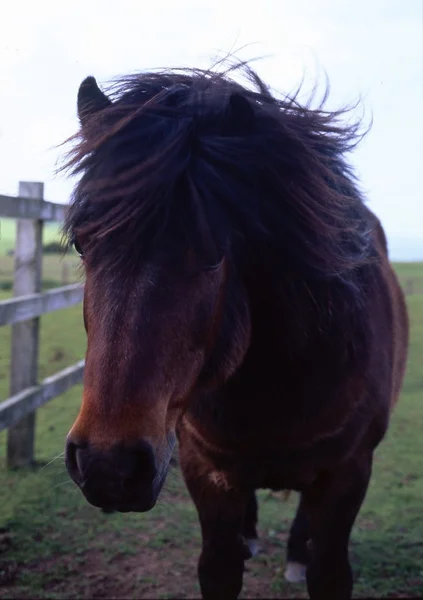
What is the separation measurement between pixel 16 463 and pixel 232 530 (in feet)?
7.98

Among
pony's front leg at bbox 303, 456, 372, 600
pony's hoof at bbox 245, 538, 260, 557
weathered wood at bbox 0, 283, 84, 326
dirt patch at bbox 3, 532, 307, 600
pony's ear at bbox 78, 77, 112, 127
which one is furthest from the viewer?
weathered wood at bbox 0, 283, 84, 326

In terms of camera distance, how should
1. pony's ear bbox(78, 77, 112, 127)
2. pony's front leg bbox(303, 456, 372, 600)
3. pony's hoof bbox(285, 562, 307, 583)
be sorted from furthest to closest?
1. pony's hoof bbox(285, 562, 307, 583)
2. pony's front leg bbox(303, 456, 372, 600)
3. pony's ear bbox(78, 77, 112, 127)

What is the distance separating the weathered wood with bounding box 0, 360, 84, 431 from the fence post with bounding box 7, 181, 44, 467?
9 cm

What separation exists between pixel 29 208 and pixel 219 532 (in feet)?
8.12

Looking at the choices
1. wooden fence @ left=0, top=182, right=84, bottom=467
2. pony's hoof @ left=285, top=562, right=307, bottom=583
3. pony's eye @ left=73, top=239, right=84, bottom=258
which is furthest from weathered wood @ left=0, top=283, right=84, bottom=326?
pony's eye @ left=73, top=239, right=84, bottom=258

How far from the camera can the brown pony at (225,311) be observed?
4.55 feet

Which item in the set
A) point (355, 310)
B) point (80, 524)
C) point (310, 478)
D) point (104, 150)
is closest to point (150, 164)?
point (104, 150)

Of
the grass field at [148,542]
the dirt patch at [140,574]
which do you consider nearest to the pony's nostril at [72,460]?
the grass field at [148,542]

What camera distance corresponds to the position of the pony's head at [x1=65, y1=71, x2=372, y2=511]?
1351 mm

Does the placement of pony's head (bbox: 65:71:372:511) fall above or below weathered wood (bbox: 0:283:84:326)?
above

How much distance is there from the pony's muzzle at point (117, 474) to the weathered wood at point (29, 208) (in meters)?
2.54

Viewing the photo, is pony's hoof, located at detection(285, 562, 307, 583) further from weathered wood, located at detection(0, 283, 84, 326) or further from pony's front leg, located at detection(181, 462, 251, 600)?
weathered wood, located at detection(0, 283, 84, 326)

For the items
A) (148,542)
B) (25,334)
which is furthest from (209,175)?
(25,334)

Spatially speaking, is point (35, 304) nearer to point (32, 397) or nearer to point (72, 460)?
point (32, 397)
